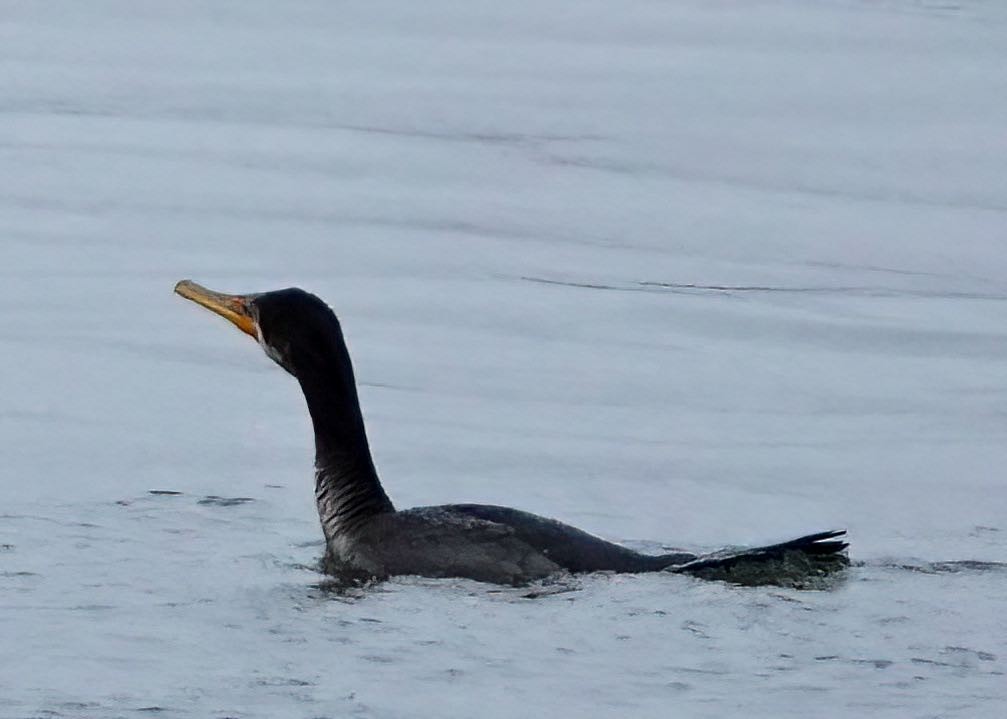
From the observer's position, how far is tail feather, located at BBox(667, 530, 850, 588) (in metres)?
7.82

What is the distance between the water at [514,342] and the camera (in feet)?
22.9

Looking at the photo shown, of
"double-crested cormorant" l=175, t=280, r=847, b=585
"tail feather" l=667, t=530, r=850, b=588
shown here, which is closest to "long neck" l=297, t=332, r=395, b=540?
"double-crested cormorant" l=175, t=280, r=847, b=585

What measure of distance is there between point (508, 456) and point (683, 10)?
1233 centimetres

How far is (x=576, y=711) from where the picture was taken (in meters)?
6.52

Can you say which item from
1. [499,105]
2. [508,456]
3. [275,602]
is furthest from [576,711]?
[499,105]

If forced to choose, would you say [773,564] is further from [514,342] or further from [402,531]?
[514,342]

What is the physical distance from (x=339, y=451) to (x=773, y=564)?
5.82 ft

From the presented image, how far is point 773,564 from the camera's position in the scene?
25.8 ft

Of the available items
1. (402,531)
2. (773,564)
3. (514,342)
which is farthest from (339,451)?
(514,342)

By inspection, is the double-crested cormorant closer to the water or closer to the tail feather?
the tail feather

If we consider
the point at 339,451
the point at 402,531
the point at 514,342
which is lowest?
the point at 402,531

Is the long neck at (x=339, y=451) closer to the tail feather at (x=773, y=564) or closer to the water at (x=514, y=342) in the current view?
the water at (x=514, y=342)

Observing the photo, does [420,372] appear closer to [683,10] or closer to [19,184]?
[19,184]

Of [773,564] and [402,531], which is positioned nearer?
[773,564]
